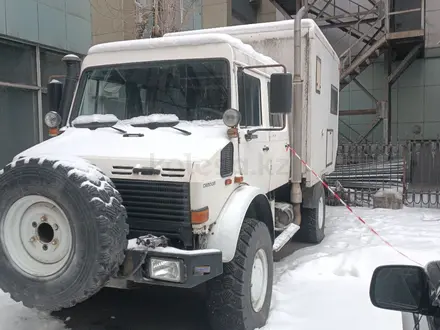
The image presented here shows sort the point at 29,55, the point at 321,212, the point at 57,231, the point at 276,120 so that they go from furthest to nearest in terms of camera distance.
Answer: the point at 29,55 < the point at 321,212 < the point at 276,120 < the point at 57,231

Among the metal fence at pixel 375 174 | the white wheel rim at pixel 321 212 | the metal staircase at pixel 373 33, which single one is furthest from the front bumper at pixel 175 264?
the metal staircase at pixel 373 33

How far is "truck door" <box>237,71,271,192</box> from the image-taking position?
4344 millimetres

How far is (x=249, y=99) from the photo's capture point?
4.60 metres

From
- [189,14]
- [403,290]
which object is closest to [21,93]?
[189,14]

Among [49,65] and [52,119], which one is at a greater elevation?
[49,65]

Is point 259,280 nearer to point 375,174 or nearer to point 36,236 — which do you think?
point 36,236

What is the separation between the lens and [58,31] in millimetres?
10109

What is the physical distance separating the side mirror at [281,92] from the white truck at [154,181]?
1 cm

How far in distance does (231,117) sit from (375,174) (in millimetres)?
8156

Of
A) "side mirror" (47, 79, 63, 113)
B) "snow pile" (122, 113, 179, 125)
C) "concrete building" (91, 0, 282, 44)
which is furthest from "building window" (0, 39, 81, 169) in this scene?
"snow pile" (122, 113, 179, 125)

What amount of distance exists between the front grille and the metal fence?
8146 millimetres

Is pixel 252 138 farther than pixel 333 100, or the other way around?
pixel 333 100

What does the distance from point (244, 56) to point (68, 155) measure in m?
1.96

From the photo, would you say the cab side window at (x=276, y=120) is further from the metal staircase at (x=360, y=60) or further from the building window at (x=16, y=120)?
the metal staircase at (x=360, y=60)
